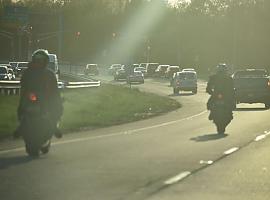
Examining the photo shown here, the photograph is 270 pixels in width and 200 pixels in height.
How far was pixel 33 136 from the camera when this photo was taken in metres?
16.1

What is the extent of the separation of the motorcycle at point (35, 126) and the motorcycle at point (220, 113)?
877 centimetres

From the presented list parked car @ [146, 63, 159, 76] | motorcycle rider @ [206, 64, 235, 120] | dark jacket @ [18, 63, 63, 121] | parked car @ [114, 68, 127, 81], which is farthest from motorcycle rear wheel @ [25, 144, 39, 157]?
parked car @ [146, 63, 159, 76]

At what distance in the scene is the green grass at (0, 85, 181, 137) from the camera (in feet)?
87.7

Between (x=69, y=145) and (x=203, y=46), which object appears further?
(x=203, y=46)

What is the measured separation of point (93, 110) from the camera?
34781 millimetres

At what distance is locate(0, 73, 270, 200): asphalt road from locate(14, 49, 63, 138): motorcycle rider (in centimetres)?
85

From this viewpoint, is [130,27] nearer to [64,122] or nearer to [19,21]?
[19,21]

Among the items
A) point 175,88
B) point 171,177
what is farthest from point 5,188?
point 175,88

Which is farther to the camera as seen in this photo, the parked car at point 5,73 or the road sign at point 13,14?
the parked car at point 5,73

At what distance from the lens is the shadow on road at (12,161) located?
14.6 m

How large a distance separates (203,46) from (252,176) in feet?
344

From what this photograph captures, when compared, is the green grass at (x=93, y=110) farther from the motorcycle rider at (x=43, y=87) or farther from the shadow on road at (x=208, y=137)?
the motorcycle rider at (x=43, y=87)

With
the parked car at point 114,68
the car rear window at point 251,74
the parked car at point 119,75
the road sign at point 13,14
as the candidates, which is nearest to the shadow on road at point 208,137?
the car rear window at point 251,74

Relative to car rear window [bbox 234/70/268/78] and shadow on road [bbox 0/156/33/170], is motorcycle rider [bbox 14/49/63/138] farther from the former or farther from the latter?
car rear window [bbox 234/70/268/78]
